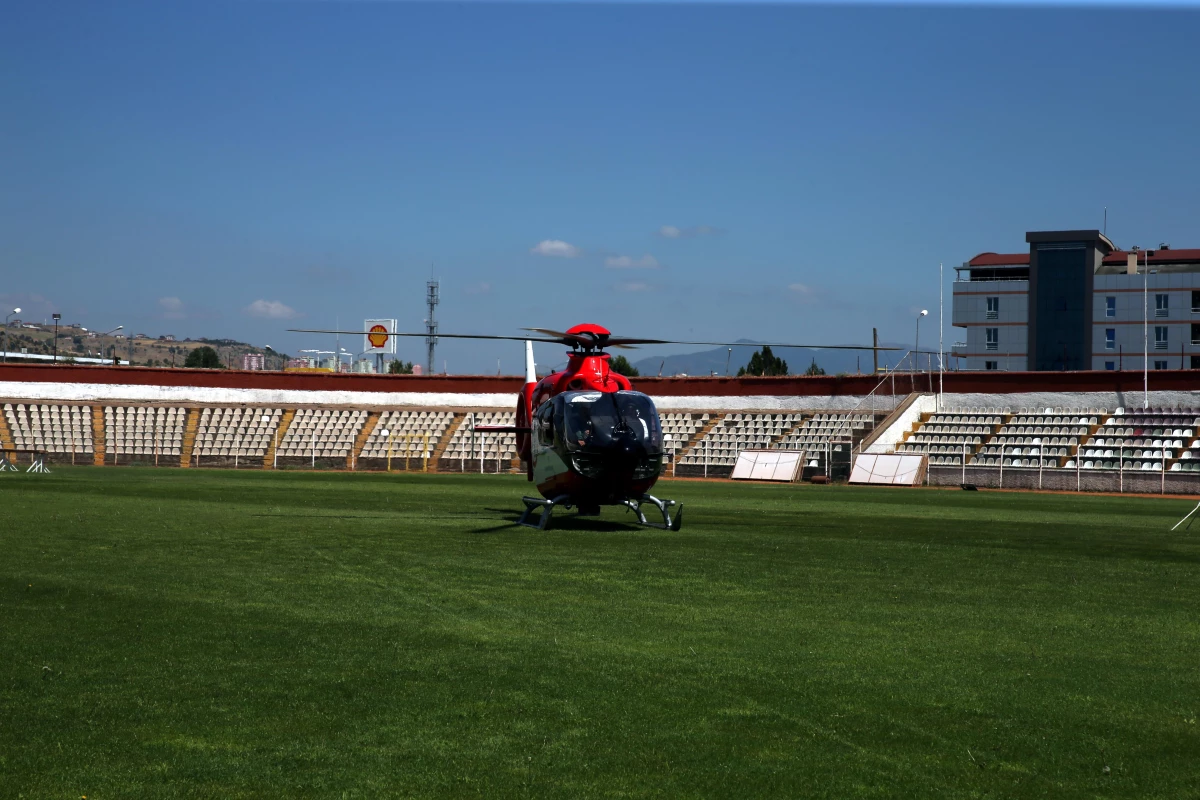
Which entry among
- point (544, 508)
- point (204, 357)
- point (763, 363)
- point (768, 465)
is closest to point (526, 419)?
point (544, 508)

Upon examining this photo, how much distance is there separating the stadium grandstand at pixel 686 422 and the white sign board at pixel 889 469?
608 mm

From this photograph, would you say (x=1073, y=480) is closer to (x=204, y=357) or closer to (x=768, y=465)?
(x=768, y=465)

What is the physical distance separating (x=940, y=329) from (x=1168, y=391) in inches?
409

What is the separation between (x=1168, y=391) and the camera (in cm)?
4478

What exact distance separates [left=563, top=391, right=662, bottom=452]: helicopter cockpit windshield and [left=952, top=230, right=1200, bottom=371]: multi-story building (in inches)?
3179

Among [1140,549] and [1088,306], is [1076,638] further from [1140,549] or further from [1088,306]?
[1088,306]

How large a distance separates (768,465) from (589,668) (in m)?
39.2

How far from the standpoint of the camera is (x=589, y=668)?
27.3ft

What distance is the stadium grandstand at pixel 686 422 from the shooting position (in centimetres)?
4212

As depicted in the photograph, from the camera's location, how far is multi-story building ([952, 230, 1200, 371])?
308ft

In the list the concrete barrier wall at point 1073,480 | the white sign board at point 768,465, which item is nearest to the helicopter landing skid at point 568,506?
the concrete barrier wall at point 1073,480

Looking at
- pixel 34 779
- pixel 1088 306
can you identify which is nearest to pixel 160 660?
pixel 34 779

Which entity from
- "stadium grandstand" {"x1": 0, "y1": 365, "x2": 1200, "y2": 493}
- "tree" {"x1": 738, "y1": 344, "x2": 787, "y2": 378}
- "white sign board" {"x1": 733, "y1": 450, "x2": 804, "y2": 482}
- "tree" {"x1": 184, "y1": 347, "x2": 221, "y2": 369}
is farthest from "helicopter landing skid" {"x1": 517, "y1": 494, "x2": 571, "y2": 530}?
"tree" {"x1": 184, "y1": 347, "x2": 221, "y2": 369}

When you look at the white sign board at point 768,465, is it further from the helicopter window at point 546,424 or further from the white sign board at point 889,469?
the helicopter window at point 546,424
